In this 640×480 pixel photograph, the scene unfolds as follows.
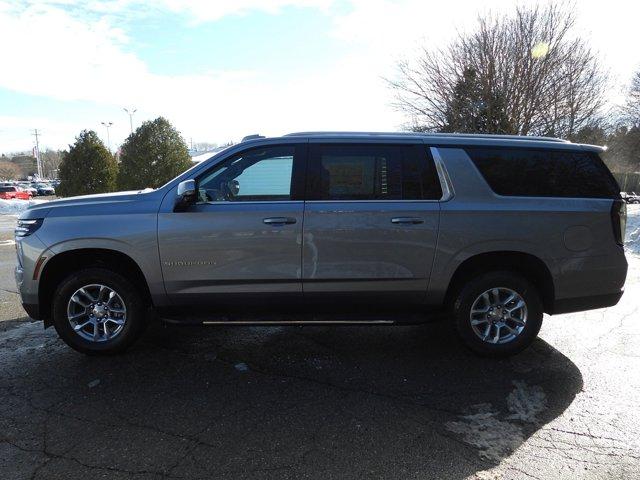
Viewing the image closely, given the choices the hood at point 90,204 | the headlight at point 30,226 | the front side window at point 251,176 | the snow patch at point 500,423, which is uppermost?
the front side window at point 251,176

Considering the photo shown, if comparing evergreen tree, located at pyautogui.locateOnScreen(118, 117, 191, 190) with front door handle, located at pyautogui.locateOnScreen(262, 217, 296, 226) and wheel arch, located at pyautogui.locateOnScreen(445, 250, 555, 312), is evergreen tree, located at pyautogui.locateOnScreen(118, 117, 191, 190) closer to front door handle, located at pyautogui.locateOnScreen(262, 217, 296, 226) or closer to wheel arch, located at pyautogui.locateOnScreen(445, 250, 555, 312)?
front door handle, located at pyautogui.locateOnScreen(262, 217, 296, 226)

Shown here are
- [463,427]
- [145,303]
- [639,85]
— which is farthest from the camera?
[639,85]

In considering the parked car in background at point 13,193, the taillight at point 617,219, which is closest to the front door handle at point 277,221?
the taillight at point 617,219

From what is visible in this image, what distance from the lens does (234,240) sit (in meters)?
3.95

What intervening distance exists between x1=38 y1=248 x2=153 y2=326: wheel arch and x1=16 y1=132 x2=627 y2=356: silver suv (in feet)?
0.04

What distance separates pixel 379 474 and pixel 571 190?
3.04m

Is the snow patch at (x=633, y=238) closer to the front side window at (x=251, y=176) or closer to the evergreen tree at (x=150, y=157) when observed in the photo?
the front side window at (x=251, y=176)

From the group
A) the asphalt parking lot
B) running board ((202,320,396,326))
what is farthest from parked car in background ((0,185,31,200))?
running board ((202,320,396,326))

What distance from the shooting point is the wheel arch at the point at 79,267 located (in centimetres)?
407

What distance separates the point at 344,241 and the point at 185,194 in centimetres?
140

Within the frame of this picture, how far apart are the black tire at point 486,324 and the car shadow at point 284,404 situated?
0.13 metres

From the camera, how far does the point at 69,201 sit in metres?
4.22

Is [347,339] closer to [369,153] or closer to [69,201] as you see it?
[369,153]

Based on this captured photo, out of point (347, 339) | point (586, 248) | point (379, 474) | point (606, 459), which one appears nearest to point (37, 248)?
point (347, 339)
